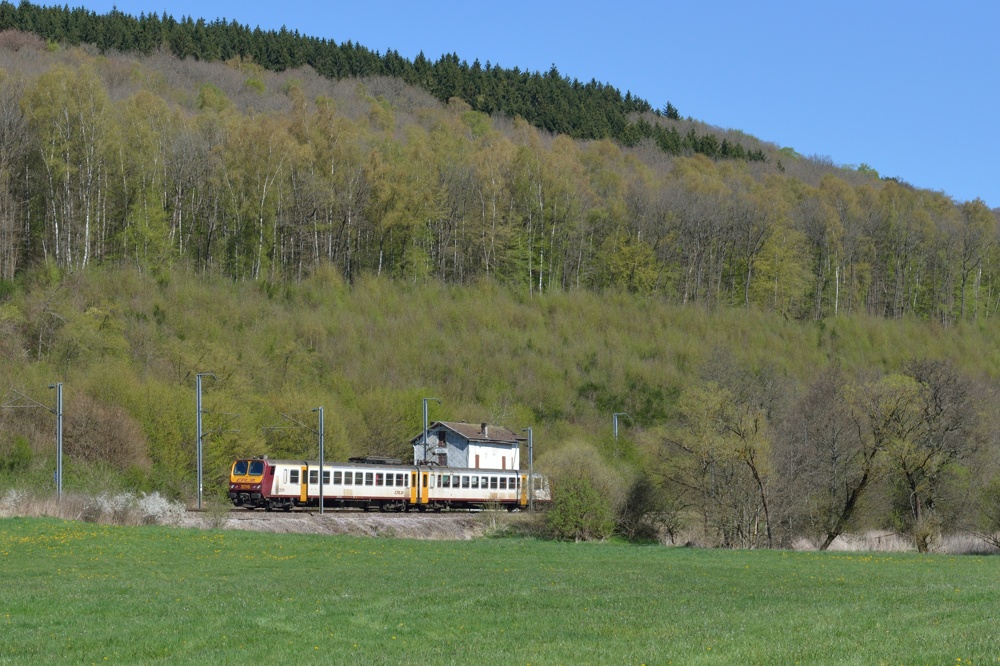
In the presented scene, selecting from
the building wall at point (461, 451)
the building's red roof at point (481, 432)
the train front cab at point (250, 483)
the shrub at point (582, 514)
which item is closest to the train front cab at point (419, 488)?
the train front cab at point (250, 483)

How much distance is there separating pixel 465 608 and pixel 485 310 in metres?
65.9

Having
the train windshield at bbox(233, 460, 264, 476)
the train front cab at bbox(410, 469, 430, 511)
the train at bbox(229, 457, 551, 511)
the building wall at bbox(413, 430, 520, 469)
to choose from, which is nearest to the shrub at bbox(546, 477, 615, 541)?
the train at bbox(229, 457, 551, 511)

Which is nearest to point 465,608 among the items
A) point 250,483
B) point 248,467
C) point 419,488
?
point 250,483

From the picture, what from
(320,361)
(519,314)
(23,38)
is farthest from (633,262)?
(23,38)

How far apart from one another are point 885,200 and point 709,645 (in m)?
116

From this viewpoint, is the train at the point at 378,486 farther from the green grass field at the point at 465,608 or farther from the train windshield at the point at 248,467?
the green grass field at the point at 465,608

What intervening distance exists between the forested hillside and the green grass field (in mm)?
16781

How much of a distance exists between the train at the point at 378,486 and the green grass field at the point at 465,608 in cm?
1821

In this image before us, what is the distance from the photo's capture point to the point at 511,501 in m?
61.8

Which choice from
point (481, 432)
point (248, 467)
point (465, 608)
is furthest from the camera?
point (481, 432)

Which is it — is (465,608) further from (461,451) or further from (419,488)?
(461,451)

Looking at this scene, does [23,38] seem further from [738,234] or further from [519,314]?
[738,234]

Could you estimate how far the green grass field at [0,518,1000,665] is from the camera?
556 inches

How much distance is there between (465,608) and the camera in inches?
716
